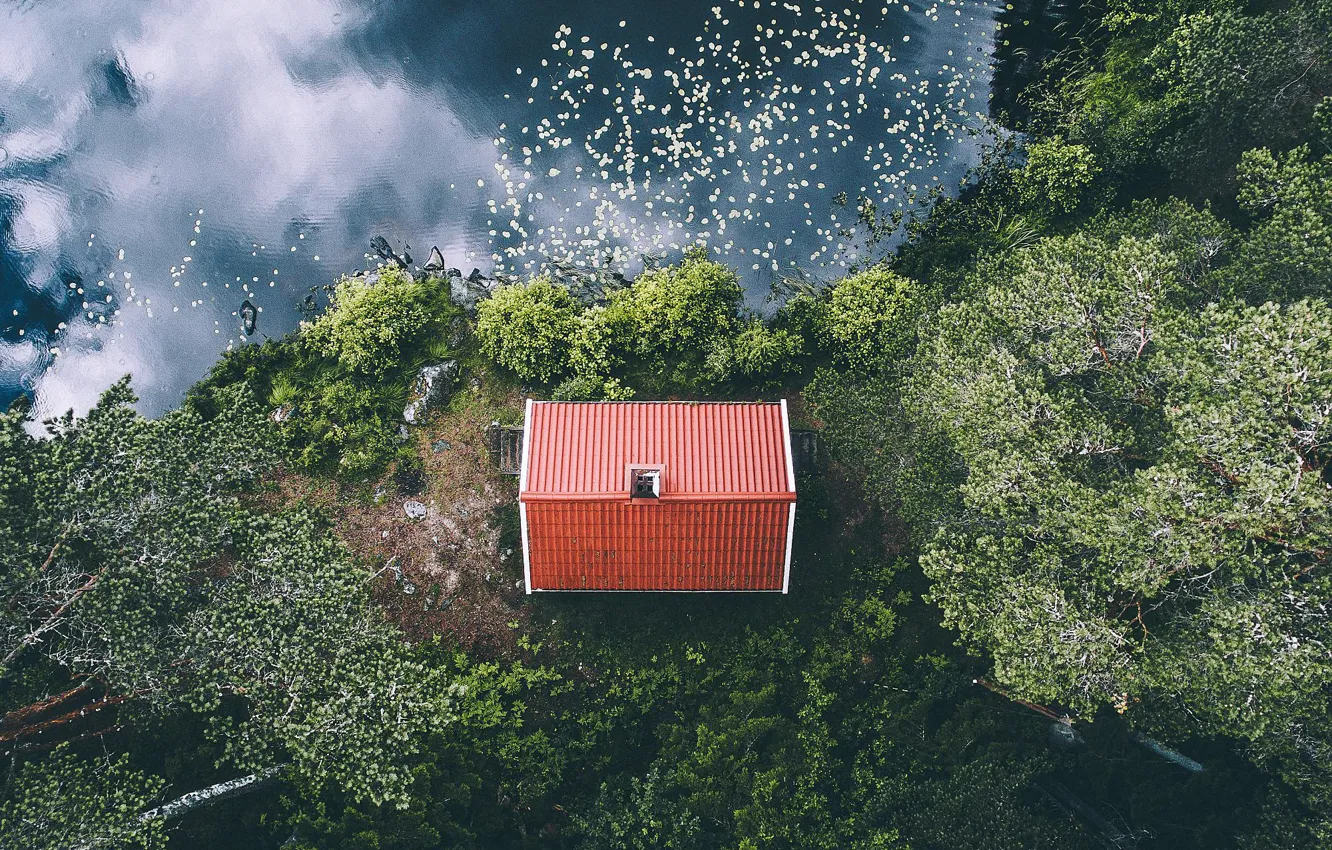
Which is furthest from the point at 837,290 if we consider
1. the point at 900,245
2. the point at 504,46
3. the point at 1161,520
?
the point at 504,46

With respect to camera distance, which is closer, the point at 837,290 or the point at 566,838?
the point at 566,838

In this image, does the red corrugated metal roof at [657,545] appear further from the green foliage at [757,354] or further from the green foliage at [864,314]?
the green foliage at [864,314]

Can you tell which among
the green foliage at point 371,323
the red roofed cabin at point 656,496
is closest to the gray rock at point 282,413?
the green foliage at point 371,323

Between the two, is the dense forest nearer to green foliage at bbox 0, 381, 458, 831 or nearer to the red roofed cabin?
green foliage at bbox 0, 381, 458, 831

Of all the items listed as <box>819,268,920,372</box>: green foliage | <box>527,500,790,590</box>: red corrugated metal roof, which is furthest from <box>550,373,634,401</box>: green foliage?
<box>819,268,920,372</box>: green foliage

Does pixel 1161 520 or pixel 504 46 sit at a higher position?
pixel 504 46

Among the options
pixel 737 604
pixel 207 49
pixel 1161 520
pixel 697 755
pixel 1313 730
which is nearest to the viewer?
pixel 1161 520

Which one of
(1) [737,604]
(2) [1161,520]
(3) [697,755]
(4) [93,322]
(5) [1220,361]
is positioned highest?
(4) [93,322]

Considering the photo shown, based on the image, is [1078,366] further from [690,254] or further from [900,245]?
[690,254]
